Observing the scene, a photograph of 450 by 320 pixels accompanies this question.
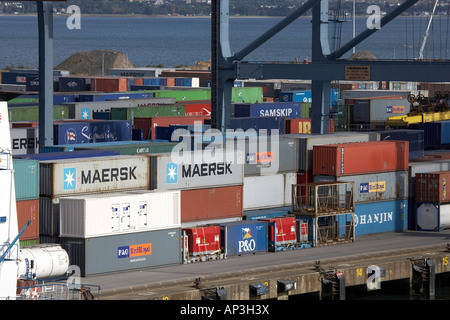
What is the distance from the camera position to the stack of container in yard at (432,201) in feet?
156

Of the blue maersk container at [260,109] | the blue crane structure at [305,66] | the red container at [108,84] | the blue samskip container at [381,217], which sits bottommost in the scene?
the blue samskip container at [381,217]

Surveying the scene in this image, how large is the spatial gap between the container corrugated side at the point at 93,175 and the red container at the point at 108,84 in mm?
52275

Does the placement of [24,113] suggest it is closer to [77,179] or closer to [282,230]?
[282,230]

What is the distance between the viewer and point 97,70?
15425 centimetres

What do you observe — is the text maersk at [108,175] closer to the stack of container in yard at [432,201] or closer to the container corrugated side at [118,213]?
the container corrugated side at [118,213]

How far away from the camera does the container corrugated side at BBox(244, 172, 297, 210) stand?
4378 cm

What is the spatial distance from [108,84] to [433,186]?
48543 mm

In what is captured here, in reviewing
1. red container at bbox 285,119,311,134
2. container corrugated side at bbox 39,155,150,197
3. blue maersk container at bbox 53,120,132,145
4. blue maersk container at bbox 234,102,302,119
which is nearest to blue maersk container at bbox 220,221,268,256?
container corrugated side at bbox 39,155,150,197

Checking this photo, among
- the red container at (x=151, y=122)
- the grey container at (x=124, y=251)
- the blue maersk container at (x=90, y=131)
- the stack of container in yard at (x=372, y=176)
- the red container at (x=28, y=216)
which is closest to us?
the red container at (x=28, y=216)

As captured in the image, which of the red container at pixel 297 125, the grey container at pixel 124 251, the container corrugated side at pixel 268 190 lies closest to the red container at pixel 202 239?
the grey container at pixel 124 251

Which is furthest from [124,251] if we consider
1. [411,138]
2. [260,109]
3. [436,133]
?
[260,109]

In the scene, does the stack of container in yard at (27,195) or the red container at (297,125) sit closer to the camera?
the stack of container in yard at (27,195)

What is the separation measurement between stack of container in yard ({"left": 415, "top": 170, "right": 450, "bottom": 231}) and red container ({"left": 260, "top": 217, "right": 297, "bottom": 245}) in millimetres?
8838
